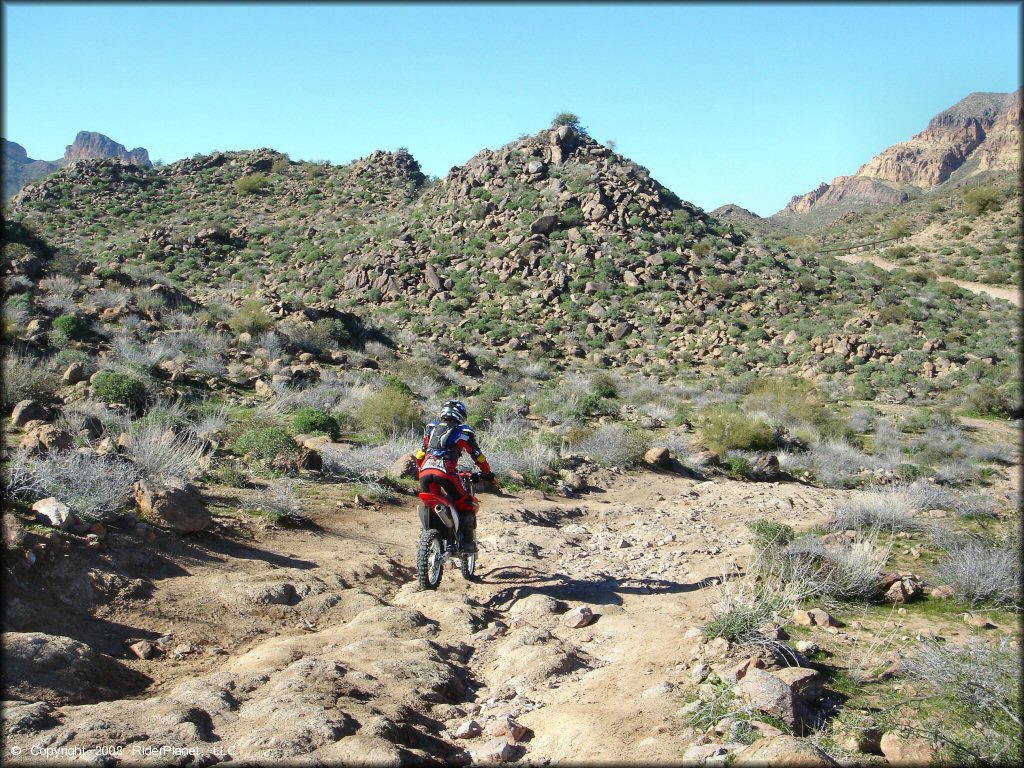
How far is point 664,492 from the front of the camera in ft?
38.8

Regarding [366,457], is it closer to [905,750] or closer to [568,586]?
[568,586]

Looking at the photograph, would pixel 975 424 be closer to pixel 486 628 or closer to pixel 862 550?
pixel 862 550

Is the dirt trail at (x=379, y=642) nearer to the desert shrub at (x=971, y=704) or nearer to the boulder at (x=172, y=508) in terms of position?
the boulder at (x=172, y=508)

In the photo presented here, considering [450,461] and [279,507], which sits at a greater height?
[450,461]

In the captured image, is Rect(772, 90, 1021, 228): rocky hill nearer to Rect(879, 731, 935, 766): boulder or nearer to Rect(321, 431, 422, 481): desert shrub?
Rect(321, 431, 422, 481): desert shrub

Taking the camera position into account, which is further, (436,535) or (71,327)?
(71,327)

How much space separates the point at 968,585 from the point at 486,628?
4447mm

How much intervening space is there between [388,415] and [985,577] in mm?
9930

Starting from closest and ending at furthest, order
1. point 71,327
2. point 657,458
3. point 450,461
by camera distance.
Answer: point 450,461 < point 657,458 < point 71,327

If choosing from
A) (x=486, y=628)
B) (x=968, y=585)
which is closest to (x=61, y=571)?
(x=486, y=628)

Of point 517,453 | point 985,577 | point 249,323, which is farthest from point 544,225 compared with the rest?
point 985,577

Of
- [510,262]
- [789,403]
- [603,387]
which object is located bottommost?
[789,403]

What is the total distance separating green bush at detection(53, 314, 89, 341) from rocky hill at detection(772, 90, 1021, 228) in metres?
63.8

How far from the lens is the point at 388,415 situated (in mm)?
13195
